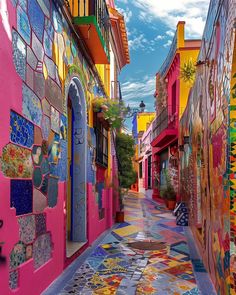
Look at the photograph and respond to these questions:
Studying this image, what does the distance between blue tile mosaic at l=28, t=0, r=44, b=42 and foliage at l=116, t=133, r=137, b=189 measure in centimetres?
910

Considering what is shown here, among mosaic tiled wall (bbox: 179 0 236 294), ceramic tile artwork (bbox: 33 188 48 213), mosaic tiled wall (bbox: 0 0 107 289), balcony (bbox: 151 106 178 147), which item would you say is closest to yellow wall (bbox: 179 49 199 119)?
balcony (bbox: 151 106 178 147)

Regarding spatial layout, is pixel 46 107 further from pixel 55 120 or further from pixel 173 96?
pixel 173 96

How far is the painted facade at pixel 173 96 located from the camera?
15.0 metres

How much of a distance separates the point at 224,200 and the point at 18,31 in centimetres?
272

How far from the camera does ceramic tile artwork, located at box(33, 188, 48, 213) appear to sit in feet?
13.2

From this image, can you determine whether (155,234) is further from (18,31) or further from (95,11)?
(18,31)

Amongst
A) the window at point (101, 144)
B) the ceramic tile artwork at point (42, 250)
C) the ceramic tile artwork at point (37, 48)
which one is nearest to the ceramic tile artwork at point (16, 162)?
the ceramic tile artwork at point (42, 250)

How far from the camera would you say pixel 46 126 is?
446 centimetres

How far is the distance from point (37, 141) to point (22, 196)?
76cm

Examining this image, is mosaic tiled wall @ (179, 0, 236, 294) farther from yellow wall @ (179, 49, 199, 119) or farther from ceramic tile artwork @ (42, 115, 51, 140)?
yellow wall @ (179, 49, 199, 119)

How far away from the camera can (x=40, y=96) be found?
4.23m

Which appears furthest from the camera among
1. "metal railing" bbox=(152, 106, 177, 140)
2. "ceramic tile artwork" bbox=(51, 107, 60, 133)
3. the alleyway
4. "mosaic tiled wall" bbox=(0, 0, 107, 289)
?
"metal railing" bbox=(152, 106, 177, 140)

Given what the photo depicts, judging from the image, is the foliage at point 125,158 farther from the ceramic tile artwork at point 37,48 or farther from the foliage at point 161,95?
the ceramic tile artwork at point 37,48

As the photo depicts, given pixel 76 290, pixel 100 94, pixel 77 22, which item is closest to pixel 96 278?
pixel 76 290
